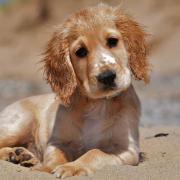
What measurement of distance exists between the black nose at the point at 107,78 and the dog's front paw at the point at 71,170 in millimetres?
904

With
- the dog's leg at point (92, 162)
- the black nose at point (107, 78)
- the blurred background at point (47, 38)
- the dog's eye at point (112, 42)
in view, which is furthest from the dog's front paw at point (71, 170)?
the blurred background at point (47, 38)

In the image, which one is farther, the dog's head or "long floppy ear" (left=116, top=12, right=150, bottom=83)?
"long floppy ear" (left=116, top=12, right=150, bottom=83)

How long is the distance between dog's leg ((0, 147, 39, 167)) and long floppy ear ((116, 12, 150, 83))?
5.38 feet

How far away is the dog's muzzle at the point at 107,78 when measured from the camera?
7.37 metres

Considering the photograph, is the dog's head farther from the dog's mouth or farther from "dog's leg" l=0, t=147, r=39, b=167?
"dog's leg" l=0, t=147, r=39, b=167

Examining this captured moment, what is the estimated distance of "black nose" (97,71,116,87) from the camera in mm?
7367

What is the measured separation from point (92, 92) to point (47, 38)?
Result: 129 ft

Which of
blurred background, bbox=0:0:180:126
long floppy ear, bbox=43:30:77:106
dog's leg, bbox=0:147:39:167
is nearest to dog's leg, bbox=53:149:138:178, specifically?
long floppy ear, bbox=43:30:77:106

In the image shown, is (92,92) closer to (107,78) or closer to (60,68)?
(107,78)

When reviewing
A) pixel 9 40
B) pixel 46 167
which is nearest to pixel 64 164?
pixel 46 167

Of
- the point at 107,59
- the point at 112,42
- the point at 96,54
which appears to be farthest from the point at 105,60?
the point at 112,42

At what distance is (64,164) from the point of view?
24.4 feet

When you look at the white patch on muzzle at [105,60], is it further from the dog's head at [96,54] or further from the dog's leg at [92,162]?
the dog's leg at [92,162]

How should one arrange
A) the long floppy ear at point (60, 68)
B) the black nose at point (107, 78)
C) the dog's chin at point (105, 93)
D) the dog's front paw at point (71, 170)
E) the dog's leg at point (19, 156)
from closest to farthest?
the dog's front paw at point (71, 170), the black nose at point (107, 78), the dog's chin at point (105, 93), the long floppy ear at point (60, 68), the dog's leg at point (19, 156)
